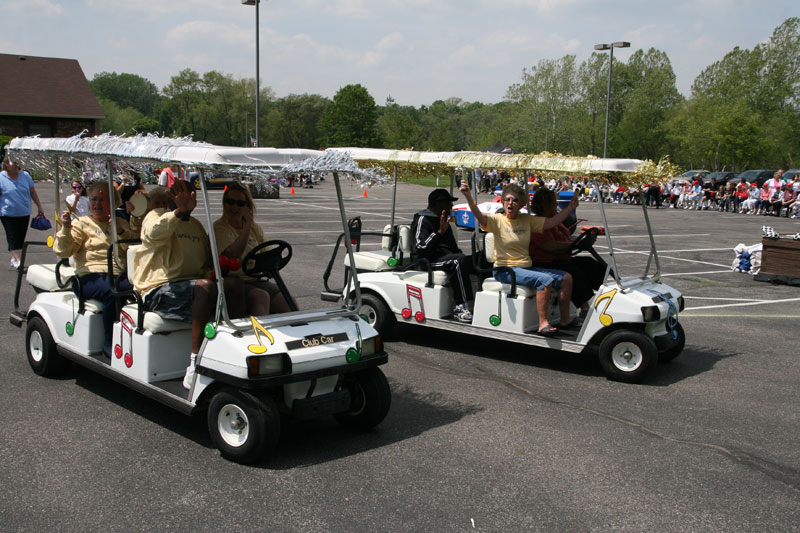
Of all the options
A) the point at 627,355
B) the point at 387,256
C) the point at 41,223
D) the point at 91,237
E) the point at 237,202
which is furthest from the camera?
the point at 41,223

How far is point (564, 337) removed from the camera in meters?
6.87

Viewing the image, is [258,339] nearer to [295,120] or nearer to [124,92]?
[295,120]

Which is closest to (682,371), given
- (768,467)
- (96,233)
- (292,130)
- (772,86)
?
(768,467)

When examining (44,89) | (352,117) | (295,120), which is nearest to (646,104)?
(352,117)

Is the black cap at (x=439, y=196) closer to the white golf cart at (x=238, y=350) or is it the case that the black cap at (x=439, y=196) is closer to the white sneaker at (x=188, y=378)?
the white golf cart at (x=238, y=350)

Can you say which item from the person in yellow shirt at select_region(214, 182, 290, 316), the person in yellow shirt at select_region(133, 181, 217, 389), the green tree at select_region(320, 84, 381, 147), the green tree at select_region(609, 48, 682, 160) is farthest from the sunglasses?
the green tree at select_region(320, 84, 381, 147)

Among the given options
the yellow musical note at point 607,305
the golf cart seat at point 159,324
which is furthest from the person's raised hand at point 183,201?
the yellow musical note at point 607,305

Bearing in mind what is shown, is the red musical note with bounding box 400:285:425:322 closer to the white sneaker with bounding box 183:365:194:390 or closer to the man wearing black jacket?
the man wearing black jacket

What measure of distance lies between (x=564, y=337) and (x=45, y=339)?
15.1ft

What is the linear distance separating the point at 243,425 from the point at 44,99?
162 feet

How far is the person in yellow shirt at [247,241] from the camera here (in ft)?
16.9

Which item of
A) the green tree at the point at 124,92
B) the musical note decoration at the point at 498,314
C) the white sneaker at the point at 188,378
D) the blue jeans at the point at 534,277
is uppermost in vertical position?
the green tree at the point at 124,92

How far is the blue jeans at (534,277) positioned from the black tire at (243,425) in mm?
3220

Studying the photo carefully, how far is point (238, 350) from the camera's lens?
4465mm
